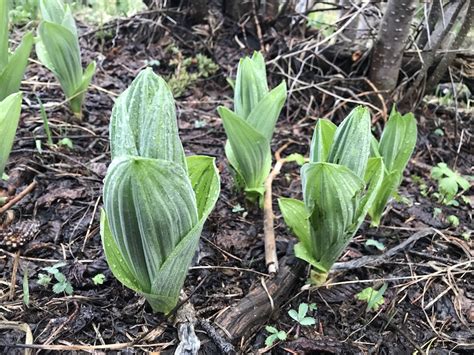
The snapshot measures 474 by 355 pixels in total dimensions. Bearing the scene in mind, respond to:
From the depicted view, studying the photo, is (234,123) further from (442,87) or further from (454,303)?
(442,87)

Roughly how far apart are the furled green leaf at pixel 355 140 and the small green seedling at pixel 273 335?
19.9 inches

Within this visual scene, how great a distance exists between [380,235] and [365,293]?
37cm

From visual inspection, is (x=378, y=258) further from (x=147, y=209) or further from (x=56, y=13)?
(x=56, y=13)

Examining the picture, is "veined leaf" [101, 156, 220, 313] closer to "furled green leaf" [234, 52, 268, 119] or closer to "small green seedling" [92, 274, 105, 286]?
"small green seedling" [92, 274, 105, 286]

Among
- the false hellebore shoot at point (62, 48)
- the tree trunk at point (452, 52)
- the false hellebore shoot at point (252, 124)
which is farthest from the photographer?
the tree trunk at point (452, 52)

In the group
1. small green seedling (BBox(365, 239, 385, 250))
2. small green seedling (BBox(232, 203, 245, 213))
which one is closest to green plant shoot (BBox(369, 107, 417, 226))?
small green seedling (BBox(365, 239, 385, 250))

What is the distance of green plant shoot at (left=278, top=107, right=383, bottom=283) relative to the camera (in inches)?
49.1

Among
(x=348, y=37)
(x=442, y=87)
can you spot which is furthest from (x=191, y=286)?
(x=442, y=87)

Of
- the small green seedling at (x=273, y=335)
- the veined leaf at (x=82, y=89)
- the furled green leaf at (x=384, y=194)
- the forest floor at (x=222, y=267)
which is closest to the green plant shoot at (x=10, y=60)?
the forest floor at (x=222, y=267)

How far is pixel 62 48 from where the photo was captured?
202cm

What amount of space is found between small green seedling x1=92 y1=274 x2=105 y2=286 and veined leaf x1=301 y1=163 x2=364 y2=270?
66cm

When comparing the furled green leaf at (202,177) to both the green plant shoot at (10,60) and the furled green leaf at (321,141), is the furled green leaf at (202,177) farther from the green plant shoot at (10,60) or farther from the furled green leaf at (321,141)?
the green plant shoot at (10,60)

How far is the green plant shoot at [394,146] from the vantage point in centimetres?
172

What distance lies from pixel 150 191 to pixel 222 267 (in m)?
0.62
